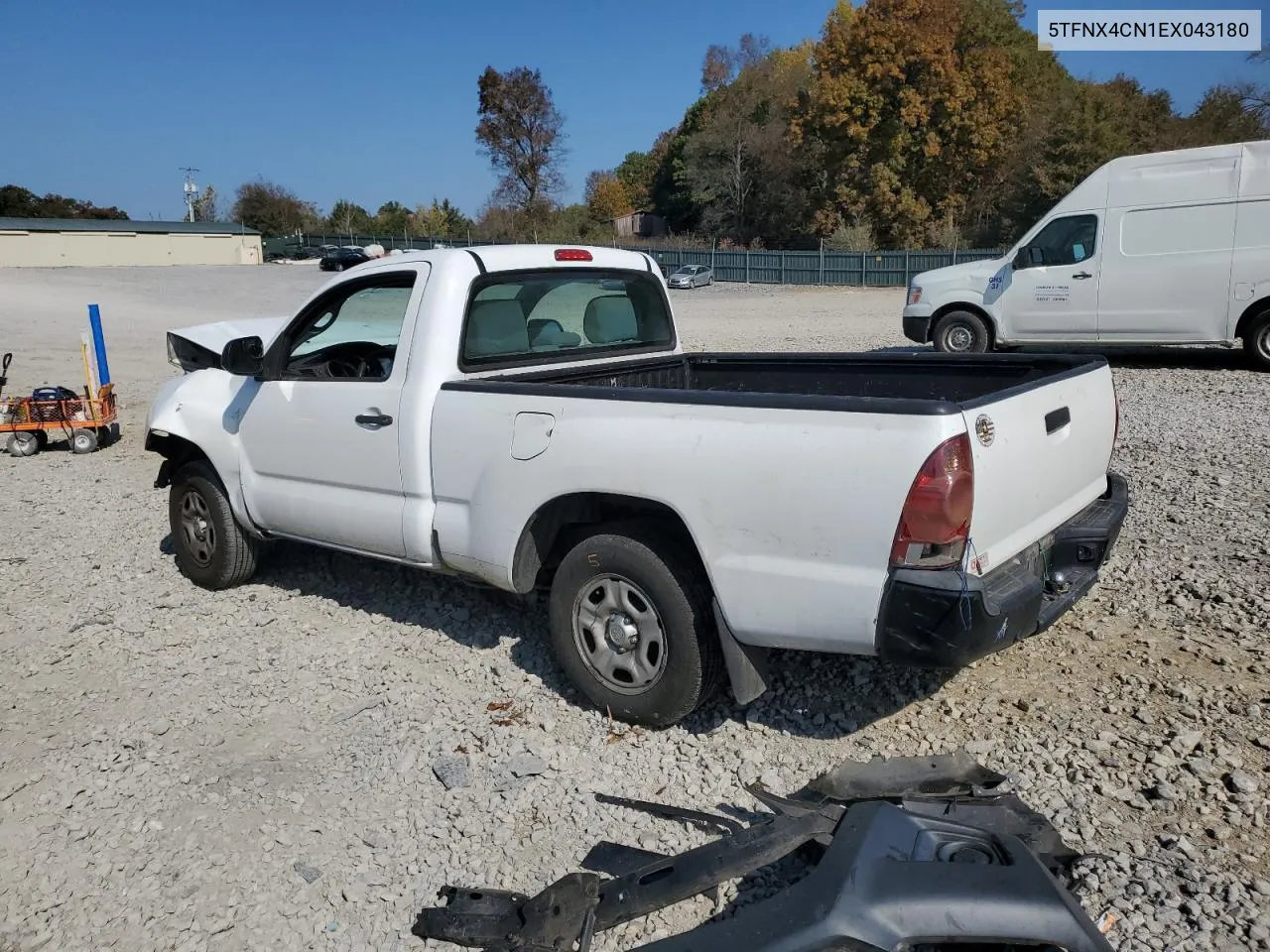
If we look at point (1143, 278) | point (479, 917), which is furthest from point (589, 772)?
point (1143, 278)

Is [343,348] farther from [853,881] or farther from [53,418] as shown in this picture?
[53,418]

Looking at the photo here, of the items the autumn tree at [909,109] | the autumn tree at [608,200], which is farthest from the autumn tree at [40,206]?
the autumn tree at [909,109]

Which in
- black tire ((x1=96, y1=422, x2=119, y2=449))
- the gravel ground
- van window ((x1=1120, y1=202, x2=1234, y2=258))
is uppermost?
van window ((x1=1120, y1=202, x2=1234, y2=258))

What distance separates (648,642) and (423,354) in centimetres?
164

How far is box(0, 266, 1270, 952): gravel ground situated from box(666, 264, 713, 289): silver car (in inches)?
1535

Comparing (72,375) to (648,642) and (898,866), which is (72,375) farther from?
(898,866)

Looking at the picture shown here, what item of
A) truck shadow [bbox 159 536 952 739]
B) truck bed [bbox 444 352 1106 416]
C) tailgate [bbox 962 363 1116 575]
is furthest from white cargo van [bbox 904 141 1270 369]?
truck shadow [bbox 159 536 952 739]

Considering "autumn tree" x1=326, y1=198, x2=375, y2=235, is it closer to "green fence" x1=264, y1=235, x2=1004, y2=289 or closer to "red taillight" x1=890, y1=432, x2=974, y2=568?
"green fence" x1=264, y1=235, x2=1004, y2=289

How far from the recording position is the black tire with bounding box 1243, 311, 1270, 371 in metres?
11.9

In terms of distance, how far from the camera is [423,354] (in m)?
4.38

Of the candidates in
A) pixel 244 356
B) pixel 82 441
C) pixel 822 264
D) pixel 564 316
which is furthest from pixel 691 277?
pixel 244 356

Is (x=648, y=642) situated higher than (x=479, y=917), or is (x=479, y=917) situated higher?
(x=648, y=642)

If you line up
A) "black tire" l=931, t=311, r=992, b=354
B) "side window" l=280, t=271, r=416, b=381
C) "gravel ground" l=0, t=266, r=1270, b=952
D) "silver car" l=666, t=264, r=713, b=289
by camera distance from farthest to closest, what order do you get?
"silver car" l=666, t=264, r=713, b=289, "black tire" l=931, t=311, r=992, b=354, "side window" l=280, t=271, r=416, b=381, "gravel ground" l=0, t=266, r=1270, b=952

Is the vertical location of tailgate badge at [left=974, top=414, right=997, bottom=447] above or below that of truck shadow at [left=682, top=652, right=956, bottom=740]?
above
